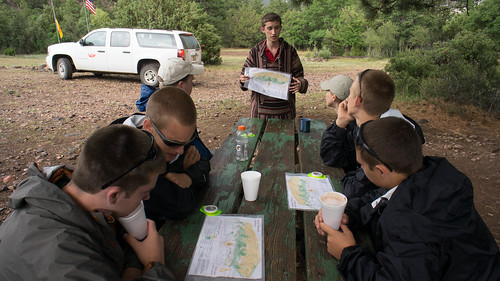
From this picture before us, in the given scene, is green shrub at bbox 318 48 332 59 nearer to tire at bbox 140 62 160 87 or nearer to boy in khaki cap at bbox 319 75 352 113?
tire at bbox 140 62 160 87

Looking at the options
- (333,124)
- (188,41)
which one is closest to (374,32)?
(188,41)

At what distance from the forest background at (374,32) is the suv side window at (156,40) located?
433 centimetres

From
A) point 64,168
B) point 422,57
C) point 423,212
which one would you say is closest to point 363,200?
point 423,212

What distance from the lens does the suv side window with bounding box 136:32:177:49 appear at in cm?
1056

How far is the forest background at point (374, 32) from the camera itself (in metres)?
7.17

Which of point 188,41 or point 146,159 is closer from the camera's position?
point 146,159

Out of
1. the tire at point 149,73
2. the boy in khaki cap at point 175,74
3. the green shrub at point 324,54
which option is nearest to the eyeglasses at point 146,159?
the boy in khaki cap at point 175,74

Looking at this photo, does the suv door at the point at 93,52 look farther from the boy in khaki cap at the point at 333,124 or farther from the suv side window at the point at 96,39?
the boy in khaki cap at the point at 333,124

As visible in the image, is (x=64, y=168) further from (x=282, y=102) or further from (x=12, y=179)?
(x=12, y=179)

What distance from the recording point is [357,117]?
252 centimetres

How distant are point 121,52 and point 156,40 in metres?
1.27

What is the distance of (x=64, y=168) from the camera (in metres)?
1.41

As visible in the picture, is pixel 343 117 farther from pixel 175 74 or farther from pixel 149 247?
pixel 149 247

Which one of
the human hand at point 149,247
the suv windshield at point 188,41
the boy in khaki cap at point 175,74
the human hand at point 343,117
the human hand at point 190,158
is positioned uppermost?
the suv windshield at point 188,41
